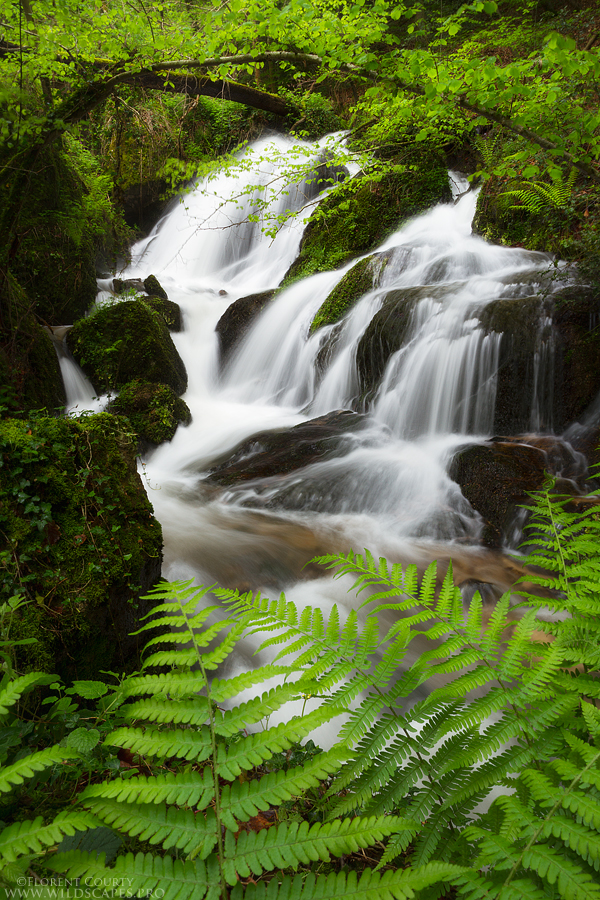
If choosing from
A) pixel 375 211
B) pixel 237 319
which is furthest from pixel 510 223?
pixel 237 319

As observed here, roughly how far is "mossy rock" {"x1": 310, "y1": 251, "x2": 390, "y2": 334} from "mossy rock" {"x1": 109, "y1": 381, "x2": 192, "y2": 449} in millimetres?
3674

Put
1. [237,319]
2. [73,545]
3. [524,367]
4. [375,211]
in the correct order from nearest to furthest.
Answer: [73,545] → [524,367] → [237,319] → [375,211]

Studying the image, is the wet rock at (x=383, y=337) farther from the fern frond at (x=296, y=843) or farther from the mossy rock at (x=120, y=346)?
the fern frond at (x=296, y=843)

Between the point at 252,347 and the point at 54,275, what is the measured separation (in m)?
4.40

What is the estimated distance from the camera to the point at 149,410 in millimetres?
8430

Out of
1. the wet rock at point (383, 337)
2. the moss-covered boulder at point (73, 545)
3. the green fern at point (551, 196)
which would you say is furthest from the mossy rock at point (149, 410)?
the green fern at point (551, 196)

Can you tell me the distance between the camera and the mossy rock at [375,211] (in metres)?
12.3

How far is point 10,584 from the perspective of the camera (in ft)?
8.34

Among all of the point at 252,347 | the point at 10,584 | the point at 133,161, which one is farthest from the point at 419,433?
the point at 133,161

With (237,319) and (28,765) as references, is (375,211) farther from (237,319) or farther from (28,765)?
(28,765)

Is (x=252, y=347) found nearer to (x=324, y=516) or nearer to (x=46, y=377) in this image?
(x=46, y=377)

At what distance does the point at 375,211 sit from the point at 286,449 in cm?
841

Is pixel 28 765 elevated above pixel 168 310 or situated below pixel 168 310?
below

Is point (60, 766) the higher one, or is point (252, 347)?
point (252, 347)
